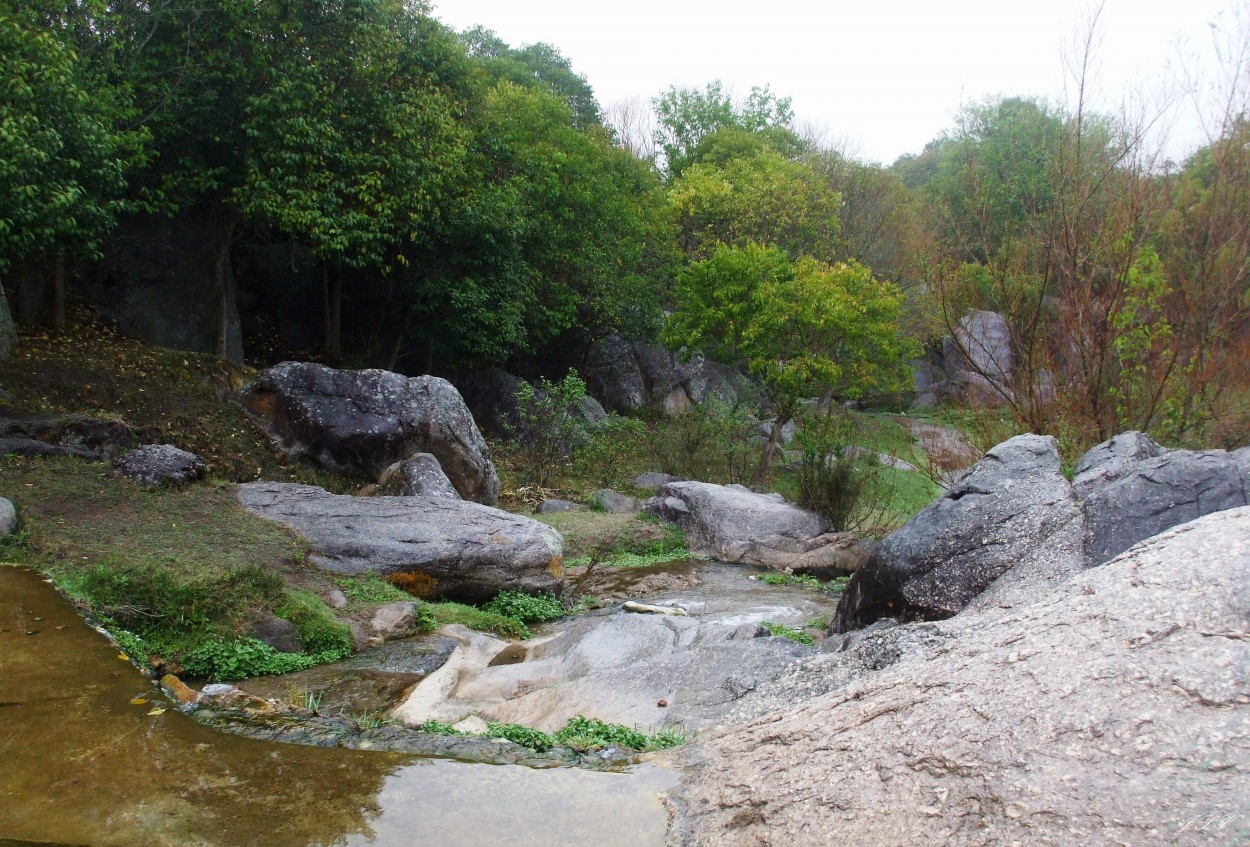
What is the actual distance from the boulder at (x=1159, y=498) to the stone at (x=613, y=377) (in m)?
20.7

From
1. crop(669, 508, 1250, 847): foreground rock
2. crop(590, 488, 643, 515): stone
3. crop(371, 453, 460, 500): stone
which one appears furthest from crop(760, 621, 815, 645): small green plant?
crop(590, 488, 643, 515): stone

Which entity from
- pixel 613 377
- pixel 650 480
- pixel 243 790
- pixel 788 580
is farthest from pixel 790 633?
pixel 613 377

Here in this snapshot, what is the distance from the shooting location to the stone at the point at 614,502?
16.1 meters

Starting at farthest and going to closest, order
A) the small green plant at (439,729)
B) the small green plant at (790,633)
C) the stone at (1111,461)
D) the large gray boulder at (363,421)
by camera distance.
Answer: the large gray boulder at (363,421) < the small green plant at (790,633) < the stone at (1111,461) < the small green plant at (439,729)

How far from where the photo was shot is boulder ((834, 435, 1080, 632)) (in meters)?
6.84

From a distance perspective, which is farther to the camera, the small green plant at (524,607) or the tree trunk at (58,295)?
the tree trunk at (58,295)

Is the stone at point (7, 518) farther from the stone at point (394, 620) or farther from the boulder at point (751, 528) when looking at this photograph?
the boulder at point (751, 528)

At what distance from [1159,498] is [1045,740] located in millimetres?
3752

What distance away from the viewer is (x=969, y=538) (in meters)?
7.07

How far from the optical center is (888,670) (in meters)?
4.82

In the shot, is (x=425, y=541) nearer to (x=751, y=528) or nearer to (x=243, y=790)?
(x=243, y=790)

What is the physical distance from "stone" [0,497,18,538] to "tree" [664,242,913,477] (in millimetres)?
14363

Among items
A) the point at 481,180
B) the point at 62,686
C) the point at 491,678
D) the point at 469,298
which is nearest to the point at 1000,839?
the point at 491,678

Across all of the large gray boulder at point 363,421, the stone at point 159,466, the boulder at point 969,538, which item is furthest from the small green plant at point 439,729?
the large gray boulder at point 363,421
